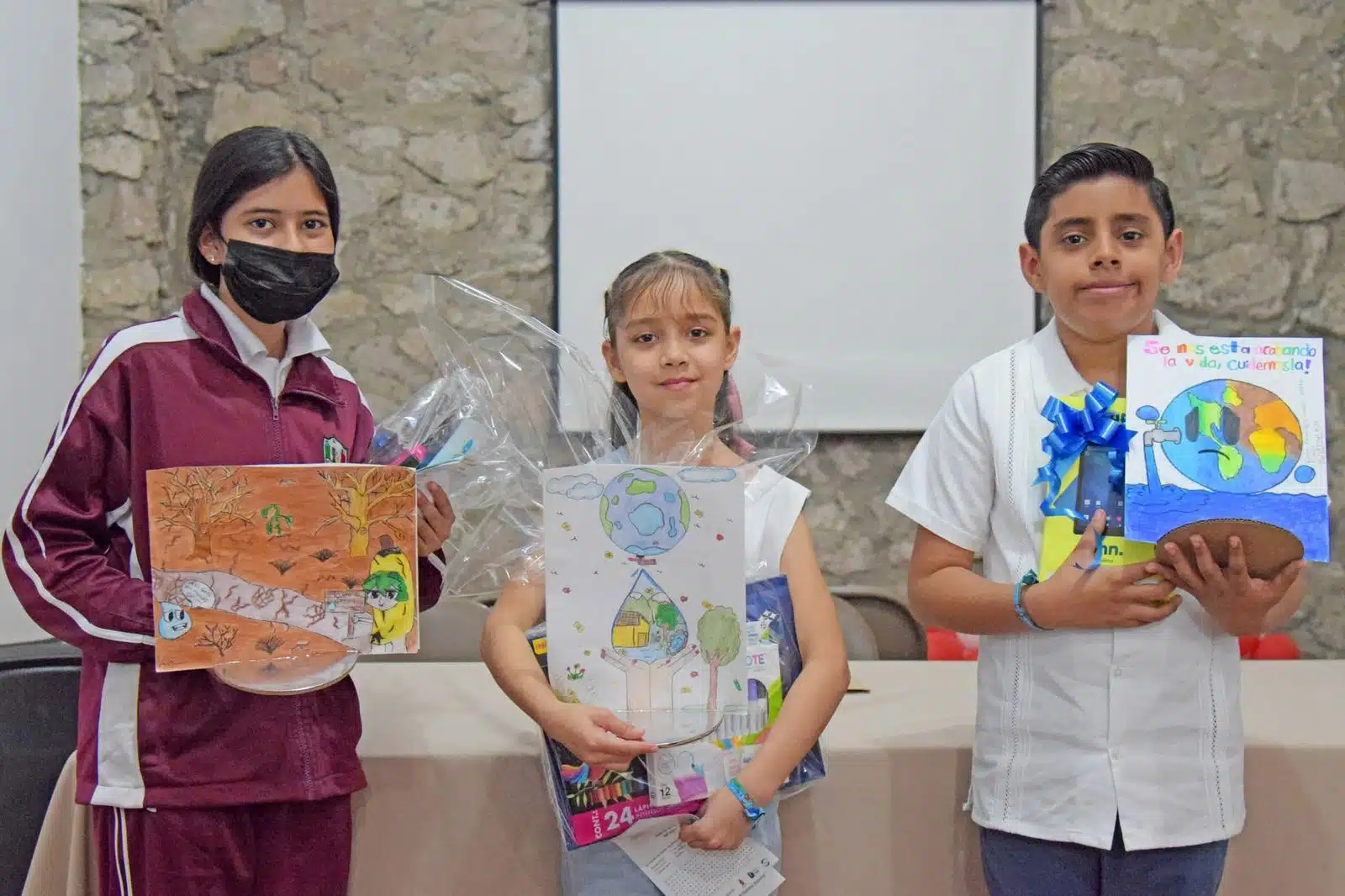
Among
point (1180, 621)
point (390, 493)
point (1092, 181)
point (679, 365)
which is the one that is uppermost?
point (1092, 181)

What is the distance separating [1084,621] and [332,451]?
3.42 feet

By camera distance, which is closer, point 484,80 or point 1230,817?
point 1230,817

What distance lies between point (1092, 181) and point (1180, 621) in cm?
61

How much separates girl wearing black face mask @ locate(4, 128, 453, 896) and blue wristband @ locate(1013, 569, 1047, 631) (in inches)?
30.9

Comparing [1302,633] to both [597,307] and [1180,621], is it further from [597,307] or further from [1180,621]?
[1180,621]

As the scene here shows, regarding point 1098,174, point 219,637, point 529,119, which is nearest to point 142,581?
point 219,637

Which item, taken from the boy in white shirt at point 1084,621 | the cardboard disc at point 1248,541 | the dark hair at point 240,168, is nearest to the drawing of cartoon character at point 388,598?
the dark hair at point 240,168

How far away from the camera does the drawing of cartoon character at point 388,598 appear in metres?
1.45

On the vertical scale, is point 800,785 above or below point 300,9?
below

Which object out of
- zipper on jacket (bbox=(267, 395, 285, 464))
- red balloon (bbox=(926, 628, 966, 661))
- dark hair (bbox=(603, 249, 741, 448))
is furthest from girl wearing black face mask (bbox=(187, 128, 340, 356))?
red balloon (bbox=(926, 628, 966, 661))

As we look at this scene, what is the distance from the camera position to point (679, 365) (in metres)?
1.60

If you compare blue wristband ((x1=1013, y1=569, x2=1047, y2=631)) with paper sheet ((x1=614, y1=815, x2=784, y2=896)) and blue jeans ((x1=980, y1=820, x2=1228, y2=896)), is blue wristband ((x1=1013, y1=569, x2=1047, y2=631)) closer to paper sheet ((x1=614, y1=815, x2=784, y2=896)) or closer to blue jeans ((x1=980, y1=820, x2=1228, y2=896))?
blue jeans ((x1=980, y1=820, x2=1228, y2=896))

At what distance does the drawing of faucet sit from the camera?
1413 mm

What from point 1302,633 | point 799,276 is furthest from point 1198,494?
point 1302,633
